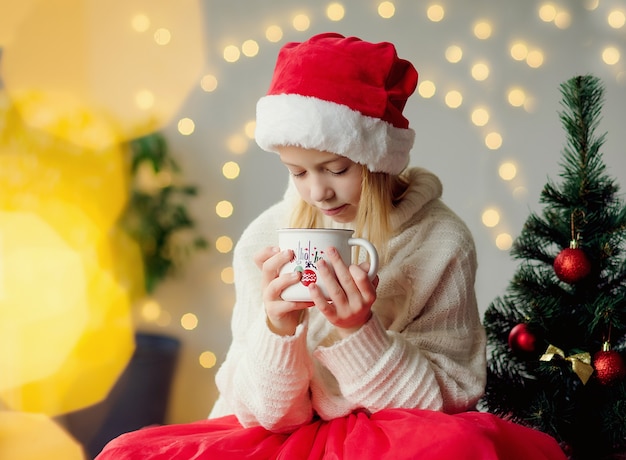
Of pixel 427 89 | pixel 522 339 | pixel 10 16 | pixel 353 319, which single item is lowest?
pixel 522 339

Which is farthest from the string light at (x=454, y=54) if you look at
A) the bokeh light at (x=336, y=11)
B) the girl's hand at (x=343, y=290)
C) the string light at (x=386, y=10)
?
the girl's hand at (x=343, y=290)

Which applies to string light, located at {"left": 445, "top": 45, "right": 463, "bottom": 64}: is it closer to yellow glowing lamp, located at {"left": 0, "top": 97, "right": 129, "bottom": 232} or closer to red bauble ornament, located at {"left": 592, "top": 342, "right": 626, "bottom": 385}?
yellow glowing lamp, located at {"left": 0, "top": 97, "right": 129, "bottom": 232}

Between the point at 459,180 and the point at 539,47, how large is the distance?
0.46m

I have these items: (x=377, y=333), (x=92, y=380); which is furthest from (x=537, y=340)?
(x=92, y=380)

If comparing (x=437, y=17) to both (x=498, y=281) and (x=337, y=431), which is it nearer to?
(x=498, y=281)

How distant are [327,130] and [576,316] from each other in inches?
25.5

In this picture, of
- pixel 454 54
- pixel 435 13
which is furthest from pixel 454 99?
pixel 435 13

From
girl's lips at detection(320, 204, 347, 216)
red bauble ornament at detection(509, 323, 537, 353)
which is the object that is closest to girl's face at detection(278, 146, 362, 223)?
girl's lips at detection(320, 204, 347, 216)

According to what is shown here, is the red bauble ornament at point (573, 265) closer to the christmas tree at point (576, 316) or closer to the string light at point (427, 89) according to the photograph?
the christmas tree at point (576, 316)

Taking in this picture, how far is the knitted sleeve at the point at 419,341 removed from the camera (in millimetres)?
1140

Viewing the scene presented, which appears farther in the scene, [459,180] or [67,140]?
[459,180]

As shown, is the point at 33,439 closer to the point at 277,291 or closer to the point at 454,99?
the point at 277,291

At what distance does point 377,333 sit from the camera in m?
1.13

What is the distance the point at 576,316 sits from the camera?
1.43 meters
